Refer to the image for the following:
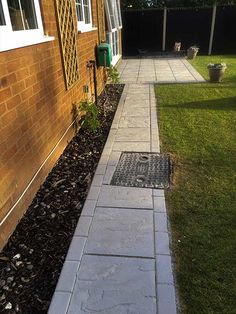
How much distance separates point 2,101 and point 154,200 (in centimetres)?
173

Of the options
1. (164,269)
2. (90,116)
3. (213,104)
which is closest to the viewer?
(164,269)

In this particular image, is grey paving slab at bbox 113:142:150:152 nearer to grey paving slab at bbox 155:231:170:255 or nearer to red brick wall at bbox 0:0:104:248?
red brick wall at bbox 0:0:104:248

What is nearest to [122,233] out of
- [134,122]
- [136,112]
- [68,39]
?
[134,122]

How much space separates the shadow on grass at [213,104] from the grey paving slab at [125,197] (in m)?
3.38

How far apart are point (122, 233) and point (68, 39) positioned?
10.2 feet

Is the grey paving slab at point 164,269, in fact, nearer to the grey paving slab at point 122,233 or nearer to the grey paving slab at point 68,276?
the grey paving slab at point 122,233

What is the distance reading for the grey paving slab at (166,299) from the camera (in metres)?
1.87

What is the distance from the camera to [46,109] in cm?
347

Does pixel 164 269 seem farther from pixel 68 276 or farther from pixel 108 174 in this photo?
pixel 108 174

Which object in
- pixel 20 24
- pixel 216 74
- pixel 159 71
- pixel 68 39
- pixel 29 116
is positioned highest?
pixel 20 24

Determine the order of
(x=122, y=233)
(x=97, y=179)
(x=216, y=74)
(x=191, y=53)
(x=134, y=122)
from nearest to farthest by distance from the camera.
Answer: (x=122, y=233) < (x=97, y=179) < (x=134, y=122) < (x=216, y=74) < (x=191, y=53)

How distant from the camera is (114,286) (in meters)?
2.06

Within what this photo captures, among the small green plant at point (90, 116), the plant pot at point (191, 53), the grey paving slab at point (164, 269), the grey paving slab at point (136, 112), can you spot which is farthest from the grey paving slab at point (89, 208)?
the plant pot at point (191, 53)

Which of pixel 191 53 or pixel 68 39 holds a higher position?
pixel 68 39
